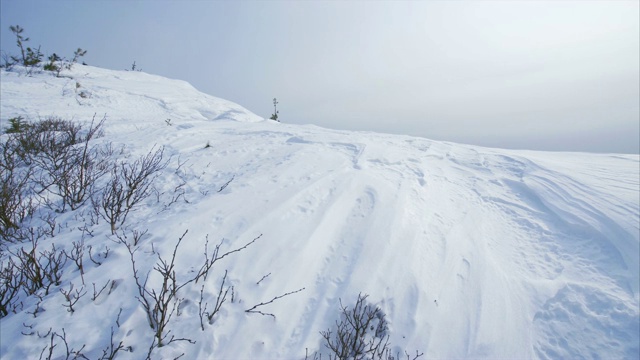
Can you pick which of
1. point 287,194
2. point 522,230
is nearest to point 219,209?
point 287,194

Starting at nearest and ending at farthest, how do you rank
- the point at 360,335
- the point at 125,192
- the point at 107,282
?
the point at 360,335
the point at 107,282
the point at 125,192

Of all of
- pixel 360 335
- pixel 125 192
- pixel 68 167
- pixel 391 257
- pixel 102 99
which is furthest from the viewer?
pixel 102 99

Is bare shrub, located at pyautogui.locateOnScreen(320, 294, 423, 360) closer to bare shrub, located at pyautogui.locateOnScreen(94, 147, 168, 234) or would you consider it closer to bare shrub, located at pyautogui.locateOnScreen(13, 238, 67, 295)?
bare shrub, located at pyautogui.locateOnScreen(13, 238, 67, 295)

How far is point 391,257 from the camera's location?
280 centimetres

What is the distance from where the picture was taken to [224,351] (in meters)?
1.94

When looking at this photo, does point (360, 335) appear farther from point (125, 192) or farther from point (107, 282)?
point (125, 192)

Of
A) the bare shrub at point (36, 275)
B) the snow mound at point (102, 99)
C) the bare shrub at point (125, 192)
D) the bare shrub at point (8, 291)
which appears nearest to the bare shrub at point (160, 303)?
the bare shrub at point (36, 275)

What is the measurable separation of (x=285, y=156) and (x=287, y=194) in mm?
1502

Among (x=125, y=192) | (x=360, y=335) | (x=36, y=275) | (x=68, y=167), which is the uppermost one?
(x=68, y=167)

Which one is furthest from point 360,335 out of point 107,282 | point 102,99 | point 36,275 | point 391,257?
point 102,99

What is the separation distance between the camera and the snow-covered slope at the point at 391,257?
2.10 metres

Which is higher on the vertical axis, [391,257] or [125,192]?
[125,192]

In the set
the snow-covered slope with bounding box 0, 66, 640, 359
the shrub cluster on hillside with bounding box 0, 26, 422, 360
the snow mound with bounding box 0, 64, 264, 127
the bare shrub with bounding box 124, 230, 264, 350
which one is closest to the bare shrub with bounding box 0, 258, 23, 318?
the shrub cluster on hillside with bounding box 0, 26, 422, 360

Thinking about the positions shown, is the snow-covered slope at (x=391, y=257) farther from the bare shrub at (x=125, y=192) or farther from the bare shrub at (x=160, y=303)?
the bare shrub at (x=125, y=192)
